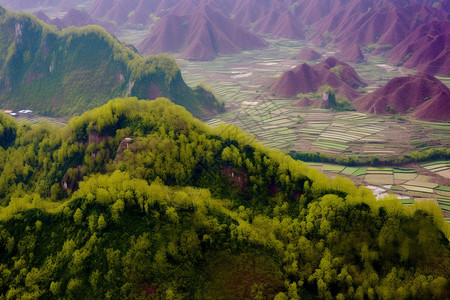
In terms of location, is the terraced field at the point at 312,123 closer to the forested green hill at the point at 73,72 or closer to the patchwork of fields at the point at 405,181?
the patchwork of fields at the point at 405,181

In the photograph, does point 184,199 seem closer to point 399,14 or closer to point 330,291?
point 330,291

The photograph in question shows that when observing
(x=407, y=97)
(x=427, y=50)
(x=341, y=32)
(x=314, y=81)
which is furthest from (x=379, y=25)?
(x=407, y=97)

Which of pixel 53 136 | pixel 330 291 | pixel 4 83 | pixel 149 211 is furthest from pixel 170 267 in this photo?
pixel 4 83

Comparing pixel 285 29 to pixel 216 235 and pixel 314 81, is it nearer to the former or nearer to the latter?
pixel 314 81

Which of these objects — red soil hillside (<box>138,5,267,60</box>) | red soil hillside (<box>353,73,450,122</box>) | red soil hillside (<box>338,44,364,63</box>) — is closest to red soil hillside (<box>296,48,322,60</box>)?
red soil hillside (<box>338,44,364,63</box>)

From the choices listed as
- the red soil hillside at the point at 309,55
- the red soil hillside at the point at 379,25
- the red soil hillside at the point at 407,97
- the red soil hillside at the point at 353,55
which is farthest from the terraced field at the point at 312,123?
the red soil hillside at the point at 379,25

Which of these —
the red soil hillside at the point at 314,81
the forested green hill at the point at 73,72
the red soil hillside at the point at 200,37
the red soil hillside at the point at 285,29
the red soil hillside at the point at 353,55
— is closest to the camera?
the forested green hill at the point at 73,72

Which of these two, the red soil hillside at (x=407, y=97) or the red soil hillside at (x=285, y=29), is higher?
the red soil hillside at (x=285, y=29)
